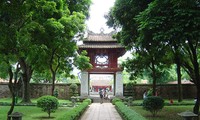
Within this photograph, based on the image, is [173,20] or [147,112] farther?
[147,112]

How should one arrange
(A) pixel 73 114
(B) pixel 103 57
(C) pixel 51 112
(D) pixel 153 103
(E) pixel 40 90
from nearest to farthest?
1. (A) pixel 73 114
2. (D) pixel 153 103
3. (C) pixel 51 112
4. (B) pixel 103 57
5. (E) pixel 40 90

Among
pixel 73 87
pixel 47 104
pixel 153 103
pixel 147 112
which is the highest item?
pixel 73 87

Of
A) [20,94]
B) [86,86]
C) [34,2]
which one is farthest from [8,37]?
[20,94]

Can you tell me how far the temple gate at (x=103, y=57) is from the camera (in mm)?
31031

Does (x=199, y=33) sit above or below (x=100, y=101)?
above

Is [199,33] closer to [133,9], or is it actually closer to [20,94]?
[133,9]

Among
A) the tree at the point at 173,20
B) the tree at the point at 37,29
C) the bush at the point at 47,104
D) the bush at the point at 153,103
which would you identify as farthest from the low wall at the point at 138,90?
the tree at the point at 173,20

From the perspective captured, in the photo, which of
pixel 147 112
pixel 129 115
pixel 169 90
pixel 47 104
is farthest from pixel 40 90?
pixel 129 115

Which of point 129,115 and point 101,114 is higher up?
point 129,115

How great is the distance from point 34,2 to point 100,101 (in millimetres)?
22231

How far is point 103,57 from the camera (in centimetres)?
3200

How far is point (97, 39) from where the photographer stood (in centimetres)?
3266

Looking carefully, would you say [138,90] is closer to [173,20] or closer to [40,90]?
[40,90]

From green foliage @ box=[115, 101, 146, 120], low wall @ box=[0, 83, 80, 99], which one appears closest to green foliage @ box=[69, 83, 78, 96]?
low wall @ box=[0, 83, 80, 99]
